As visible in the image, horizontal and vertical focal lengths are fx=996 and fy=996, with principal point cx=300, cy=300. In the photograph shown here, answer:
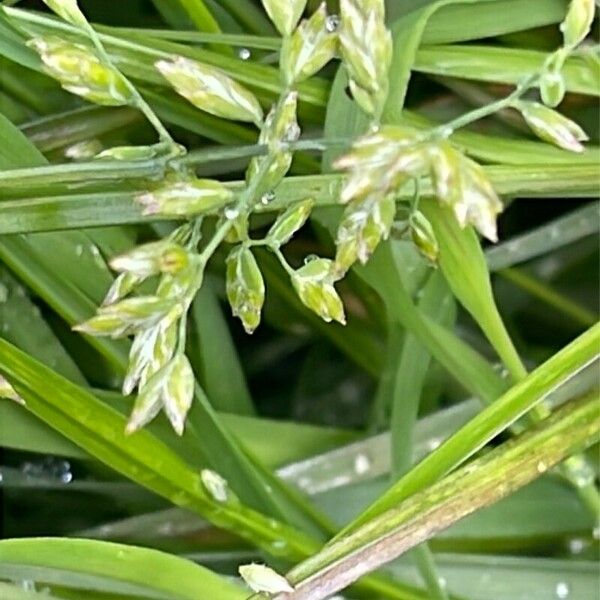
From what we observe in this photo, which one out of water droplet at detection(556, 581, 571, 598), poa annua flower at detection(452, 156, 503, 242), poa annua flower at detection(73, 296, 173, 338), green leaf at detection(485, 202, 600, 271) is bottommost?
water droplet at detection(556, 581, 571, 598)

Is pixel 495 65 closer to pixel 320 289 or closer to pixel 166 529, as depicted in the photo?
pixel 320 289

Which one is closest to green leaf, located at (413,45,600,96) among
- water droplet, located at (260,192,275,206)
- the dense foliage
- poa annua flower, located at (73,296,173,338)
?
the dense foliage

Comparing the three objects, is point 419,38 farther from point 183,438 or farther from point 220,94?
point 183,438

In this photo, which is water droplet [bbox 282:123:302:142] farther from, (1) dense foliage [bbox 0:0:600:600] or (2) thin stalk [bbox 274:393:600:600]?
(2) thin stalk [bbox 274:393:600:600]

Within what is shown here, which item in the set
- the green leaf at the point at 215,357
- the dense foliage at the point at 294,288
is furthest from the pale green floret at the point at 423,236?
the green leaf at the point at 215,357

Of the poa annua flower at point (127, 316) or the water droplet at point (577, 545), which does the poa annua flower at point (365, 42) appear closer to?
the poa annua flower at point (127, 316)

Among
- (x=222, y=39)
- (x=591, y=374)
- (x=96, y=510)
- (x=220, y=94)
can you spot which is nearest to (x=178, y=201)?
(x=220, y=94)
